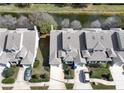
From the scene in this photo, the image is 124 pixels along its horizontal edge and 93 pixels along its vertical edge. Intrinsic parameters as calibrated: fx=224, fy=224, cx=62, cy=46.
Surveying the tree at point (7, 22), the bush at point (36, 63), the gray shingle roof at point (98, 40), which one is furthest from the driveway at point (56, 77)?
the tree at point (7, 22)

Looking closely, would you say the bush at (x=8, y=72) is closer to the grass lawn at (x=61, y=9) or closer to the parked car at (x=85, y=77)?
the parked car at (x=85, y=77)

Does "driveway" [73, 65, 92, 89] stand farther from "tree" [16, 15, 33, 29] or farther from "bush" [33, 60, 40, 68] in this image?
"tree" [16, 15, 33, 29]

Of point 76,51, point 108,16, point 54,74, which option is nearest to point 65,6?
point 108,16

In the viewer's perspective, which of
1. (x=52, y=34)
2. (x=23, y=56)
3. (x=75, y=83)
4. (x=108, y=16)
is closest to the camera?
(x=75, y=83)

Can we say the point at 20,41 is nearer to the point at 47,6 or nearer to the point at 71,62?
the point at 71,62

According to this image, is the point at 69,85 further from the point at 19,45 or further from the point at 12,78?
the point at 19,45
